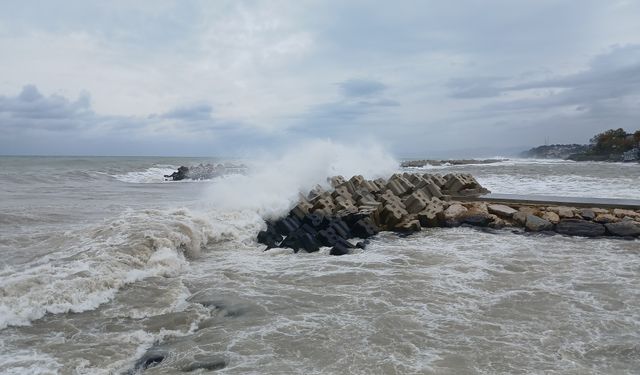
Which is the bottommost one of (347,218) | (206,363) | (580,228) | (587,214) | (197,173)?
(206,363)

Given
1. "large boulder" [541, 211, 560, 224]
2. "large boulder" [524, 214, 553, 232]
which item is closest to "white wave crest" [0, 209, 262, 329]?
"large boulder" [524, 214, 553, 232]

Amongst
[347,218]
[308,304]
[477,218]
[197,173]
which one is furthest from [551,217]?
[197,173]

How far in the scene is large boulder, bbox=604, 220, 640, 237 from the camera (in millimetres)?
Result: 9711

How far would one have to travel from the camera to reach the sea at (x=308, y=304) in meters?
4.16

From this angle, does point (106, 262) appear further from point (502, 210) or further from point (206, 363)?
point (502, 210)

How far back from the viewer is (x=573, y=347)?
438cm

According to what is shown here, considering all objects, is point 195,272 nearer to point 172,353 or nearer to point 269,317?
point 269,317

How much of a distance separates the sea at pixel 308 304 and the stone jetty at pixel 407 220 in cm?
49

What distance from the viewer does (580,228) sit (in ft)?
Result: 33.3

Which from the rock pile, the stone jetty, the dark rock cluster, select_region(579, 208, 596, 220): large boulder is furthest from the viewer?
the dark rock cluster

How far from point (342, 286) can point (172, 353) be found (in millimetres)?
2682

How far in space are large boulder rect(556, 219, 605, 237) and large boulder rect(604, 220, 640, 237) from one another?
160mm

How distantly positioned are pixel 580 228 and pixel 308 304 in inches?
289

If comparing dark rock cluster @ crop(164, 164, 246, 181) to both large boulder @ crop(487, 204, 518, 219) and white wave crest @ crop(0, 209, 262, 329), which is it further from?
large boulder @ crop(487, 204, 518, 219)
